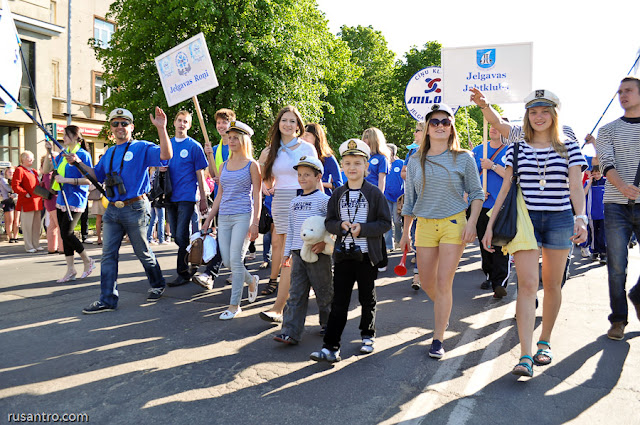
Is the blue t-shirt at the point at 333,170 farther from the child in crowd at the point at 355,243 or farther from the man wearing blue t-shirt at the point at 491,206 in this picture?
the man wearing blue t-shirt at the point at 491,206

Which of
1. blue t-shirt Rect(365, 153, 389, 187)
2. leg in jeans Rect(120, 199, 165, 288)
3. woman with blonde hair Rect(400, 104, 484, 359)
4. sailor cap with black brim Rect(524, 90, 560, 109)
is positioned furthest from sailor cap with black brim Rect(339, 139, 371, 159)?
blue t-shirt Rect(365, 153, 389, 187)

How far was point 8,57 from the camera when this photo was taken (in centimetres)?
574

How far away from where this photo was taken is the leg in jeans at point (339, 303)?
13.6 feet

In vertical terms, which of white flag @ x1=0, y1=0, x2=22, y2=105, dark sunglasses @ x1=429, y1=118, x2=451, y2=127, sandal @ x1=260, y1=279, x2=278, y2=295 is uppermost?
white flag @ x1=0, y1=0, x2=22, y2=105

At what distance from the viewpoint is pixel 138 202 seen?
5902 mm

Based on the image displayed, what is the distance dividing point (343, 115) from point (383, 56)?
37.3 feet

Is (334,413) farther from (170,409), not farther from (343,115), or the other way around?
(343,115)

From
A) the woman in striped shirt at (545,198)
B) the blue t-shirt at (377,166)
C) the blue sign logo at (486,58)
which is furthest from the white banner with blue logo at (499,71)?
the woman in striped shirt at (545,198)

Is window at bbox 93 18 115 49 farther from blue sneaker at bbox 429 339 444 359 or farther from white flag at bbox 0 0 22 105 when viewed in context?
blue sneaker at bbox 429 339 444 359

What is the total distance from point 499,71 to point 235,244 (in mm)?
4513

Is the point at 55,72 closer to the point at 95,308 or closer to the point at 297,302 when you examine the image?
the point at 95,308

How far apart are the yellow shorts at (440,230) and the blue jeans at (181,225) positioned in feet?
11.9

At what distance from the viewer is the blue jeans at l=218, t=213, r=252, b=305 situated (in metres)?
5.45

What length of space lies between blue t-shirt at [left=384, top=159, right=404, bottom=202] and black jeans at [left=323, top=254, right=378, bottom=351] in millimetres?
5146
